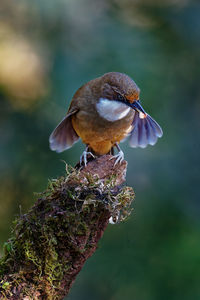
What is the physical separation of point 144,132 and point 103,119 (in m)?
0.54

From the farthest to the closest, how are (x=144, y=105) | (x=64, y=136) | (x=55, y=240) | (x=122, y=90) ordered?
1. (x=144, y=105)
2. (x=64, y=136)
3. (x=122, y=90)
4. (x=55, y=240)

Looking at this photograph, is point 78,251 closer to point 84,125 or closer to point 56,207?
point 56,207

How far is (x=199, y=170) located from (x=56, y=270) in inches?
100

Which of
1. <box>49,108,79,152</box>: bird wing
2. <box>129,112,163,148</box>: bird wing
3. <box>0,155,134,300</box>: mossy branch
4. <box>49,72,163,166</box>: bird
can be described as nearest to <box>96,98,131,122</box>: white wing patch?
<box>49,72,163,166</box>: bird

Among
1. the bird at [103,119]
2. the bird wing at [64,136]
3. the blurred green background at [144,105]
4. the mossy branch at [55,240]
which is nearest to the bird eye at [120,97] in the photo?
the bird at [103,119]

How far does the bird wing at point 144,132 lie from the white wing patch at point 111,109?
15.5 inches

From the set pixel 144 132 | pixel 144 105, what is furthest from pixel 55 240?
A: pixel 144 105

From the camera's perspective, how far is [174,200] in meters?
4.00

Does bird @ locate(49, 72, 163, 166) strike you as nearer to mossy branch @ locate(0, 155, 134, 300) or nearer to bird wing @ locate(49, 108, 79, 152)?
bird wing @ locate(49, 108, 79, 152)

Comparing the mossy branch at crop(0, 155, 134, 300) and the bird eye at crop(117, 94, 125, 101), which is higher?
the bird eye at crop(117, 94, 125, 101)

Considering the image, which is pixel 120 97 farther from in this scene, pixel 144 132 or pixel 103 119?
pixel 144 132

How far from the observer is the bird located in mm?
3639

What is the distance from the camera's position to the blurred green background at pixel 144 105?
389 cm

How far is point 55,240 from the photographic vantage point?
2.22 meters
